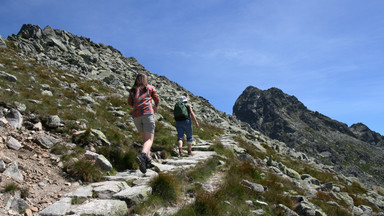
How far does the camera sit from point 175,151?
33.4ft

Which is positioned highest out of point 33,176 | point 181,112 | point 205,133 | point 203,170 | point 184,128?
point 205,133

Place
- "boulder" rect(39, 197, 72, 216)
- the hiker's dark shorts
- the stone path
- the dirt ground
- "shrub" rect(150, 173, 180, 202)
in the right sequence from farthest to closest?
the hiker's dark shorts → "shrub" rect(150, 173, 180, 202) → the dirt ground → the stone path → "boulder" rect(39, 197, 72, 216)

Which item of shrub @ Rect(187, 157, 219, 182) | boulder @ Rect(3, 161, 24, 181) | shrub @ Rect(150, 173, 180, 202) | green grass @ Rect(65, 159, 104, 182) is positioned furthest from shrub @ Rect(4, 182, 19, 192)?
shrub @ Rect(187, 157, 219, 182)

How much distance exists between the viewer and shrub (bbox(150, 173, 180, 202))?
5262 mm

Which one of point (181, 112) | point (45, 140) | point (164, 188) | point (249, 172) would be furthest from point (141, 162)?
point (249, 172)

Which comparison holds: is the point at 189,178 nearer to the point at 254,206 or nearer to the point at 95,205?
the point at 254,206

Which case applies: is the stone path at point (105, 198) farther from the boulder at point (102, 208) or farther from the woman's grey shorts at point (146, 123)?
the woman's grey shorts at point (146, 123)

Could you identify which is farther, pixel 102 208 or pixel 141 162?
pixel 141 162

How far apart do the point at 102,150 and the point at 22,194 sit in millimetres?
3124

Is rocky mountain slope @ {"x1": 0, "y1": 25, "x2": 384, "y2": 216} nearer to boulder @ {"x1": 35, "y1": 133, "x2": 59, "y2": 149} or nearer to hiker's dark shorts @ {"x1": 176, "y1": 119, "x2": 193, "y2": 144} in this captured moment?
boulder @ {"x1": 35, "y1": 133, "x2": 59, "y2": 149}

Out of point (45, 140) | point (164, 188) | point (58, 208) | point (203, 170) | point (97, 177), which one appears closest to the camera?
point (58, 208)

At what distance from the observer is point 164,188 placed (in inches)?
211

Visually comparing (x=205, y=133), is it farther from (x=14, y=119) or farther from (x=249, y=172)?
(x=14, y=119)

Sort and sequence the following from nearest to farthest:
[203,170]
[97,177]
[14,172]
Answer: [14,172]
[97,177]
[203,170]
